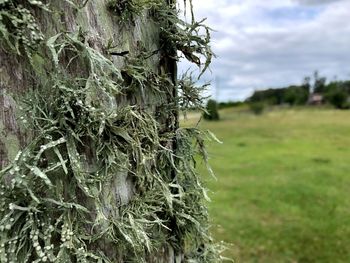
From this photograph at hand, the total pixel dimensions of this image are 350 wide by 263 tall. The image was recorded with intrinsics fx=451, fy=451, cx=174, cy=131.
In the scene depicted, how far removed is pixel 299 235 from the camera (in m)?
3.98

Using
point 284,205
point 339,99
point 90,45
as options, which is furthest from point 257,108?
point 90,45

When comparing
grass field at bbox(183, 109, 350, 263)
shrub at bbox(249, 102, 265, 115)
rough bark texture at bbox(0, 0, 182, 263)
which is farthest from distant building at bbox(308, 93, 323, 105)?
rough bark texture at bbox(0, 0, 182, 263)

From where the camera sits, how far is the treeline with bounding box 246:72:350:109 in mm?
22891

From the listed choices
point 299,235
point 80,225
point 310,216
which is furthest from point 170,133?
point 310,216

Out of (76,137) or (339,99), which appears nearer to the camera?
(76,137)

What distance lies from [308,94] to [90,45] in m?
27.7

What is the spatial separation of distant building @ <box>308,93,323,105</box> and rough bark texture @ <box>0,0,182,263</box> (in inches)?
1005

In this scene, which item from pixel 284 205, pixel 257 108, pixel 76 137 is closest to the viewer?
pixel 76 137

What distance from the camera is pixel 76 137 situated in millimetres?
664

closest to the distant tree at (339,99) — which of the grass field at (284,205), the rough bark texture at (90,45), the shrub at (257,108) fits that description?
the shrub at (257,108)

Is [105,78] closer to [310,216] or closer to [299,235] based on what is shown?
[299,235]

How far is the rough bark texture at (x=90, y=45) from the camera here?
66cm

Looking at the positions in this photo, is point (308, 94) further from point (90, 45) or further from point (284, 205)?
point (90, 45)

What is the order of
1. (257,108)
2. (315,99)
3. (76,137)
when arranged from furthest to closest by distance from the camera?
(315,99), (257,108), (76,137)
